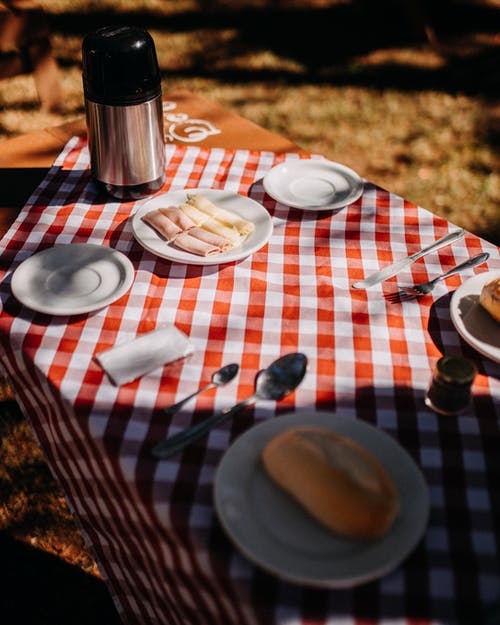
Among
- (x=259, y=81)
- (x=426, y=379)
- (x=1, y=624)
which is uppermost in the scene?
(x=426, y=379)

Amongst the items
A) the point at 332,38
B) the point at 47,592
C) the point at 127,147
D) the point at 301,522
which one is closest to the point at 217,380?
the point at 301,522

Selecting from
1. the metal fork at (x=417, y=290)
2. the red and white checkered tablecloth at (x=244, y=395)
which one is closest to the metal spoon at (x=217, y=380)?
the red and white checkered tablecloth at (x=244, y=395)

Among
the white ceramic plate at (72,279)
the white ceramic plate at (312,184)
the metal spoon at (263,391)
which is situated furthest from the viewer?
the white ceramic plate at (312,184)

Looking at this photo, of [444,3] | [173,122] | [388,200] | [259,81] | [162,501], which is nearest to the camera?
[162,501]

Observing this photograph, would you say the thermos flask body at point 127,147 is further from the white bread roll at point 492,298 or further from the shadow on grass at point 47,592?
the shadow on grass at point 47,592

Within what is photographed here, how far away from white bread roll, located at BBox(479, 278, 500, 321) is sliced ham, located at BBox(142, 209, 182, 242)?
0.58 meters

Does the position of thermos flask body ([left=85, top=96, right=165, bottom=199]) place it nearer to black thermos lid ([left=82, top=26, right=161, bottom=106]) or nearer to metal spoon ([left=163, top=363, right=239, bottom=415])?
black thermos lid ([left=82, top=26, right=161, bottom=106])

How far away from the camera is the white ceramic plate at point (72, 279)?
107 centimetres

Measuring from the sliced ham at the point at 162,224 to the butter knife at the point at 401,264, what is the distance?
0.37m

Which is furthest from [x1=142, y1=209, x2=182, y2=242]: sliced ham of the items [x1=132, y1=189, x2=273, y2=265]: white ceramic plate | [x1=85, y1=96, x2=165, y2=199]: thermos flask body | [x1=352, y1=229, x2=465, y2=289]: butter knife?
[x1=352, y1=229, x2=465, y2=289]: butter knife

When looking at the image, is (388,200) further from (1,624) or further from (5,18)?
(5,18)

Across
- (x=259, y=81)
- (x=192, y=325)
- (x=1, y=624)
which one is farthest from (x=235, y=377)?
(x=259, y=81)

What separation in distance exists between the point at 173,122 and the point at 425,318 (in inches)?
40.4

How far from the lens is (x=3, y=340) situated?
1.06 m
